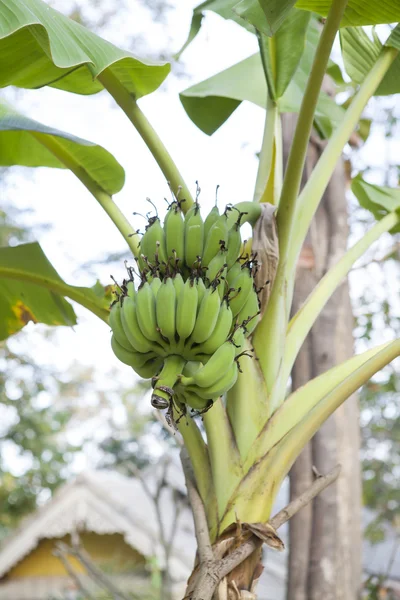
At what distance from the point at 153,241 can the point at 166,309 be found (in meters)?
0.17

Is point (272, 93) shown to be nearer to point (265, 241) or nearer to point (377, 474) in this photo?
point (265, 241)

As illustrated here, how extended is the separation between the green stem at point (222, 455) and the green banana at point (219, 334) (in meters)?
0.28

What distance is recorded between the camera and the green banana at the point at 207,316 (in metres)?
0.98

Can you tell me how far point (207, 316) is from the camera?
3.21ft

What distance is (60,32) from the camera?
3.85 ft

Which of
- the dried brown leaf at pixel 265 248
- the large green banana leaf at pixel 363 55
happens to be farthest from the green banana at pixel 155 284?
the large green banana leaf at pixel 363 55

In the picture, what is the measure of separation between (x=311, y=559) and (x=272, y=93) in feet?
5.30

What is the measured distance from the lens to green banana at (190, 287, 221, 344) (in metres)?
0.98

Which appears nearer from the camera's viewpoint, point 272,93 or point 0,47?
point 0,47

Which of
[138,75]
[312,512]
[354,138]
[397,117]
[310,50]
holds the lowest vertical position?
[312,512]

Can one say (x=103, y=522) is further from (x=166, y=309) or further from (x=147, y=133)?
(x=166, y=309)

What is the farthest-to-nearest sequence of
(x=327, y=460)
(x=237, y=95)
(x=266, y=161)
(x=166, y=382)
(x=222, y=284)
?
1. (x=327, y=460)
2. (x=237, y=95)
3. (x=266, y=161)
4. (x=222, y=284)
5. (x=166, y=382)

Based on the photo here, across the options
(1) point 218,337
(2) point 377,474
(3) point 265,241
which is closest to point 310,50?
(3) point 265,241

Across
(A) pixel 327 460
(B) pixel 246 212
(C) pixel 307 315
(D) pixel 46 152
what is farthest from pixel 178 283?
(A) pixel 327 460
